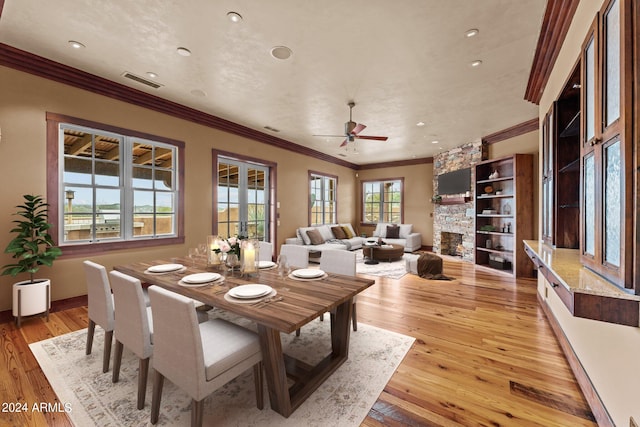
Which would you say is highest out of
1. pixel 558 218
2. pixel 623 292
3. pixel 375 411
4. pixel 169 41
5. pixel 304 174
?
pixel 169 41

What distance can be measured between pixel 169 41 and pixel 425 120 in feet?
13.4

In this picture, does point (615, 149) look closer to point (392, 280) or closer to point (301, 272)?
point (301, 272)

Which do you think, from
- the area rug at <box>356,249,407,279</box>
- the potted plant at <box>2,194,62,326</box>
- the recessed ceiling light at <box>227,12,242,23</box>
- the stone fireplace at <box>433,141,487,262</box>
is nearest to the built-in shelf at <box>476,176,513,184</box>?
the stone fireplace at <box>433,141,487,262</box>

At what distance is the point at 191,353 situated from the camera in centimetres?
136

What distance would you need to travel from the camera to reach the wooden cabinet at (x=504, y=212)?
500 cm

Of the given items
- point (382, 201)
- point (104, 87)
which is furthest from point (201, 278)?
point (382, 201)

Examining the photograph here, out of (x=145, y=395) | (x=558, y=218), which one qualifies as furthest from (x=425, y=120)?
(x=145, y=395)

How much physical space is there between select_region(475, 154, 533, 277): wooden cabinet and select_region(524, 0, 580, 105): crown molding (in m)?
2.19

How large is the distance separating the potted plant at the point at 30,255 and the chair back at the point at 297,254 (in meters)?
2.54

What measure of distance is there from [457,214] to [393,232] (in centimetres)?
187

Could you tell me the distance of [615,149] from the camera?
1260 mm

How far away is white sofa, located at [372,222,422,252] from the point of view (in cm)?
766

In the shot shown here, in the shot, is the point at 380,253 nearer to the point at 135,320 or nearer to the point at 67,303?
the point at 135,320

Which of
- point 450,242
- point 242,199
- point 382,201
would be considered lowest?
point 450,242
